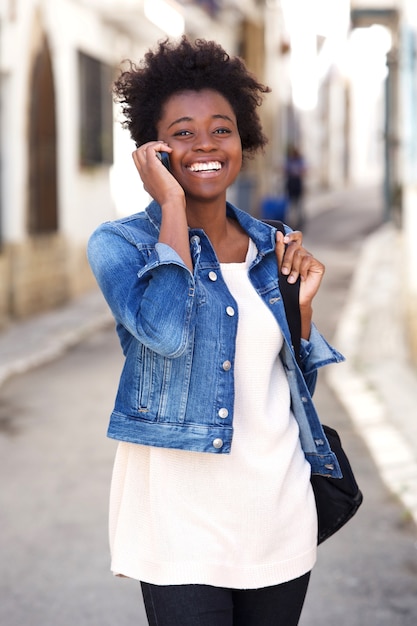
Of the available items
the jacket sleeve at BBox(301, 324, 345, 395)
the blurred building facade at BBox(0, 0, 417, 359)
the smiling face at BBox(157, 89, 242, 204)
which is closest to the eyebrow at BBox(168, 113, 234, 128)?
the smiling face at BBox(157, 89, 242, 204)

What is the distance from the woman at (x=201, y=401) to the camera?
2326 millimetres

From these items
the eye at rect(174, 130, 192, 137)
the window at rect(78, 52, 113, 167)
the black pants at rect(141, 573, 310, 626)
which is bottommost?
the black pants at rect(141, 573, 310, 626)

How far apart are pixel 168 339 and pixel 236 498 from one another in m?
0.38

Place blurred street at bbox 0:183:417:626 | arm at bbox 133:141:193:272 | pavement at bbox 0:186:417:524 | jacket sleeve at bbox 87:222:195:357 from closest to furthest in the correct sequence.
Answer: jacket sleeve at bbox 87:222:195:357 < arm at bbox 133:141:193:272 < blurred street at bbox 0:183:417:626 < pavement at bbox 0:186:417:524

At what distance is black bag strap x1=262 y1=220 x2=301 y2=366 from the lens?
8.21 ft

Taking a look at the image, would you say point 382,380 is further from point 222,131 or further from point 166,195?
point 166,195

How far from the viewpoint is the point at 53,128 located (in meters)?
13.8

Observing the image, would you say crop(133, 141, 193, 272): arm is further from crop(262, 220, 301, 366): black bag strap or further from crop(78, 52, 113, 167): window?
crop(78, 52, 113, 167): window

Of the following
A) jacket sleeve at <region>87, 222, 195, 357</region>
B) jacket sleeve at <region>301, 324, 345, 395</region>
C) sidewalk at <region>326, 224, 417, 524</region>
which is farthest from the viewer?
sidewalk at <region>326, 224, 417, 524</region>

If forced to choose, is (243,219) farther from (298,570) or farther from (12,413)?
(12,413)

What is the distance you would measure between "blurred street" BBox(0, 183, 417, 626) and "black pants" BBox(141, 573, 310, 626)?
1797mm

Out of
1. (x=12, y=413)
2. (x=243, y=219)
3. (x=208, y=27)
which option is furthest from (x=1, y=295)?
(x=208, y=27)

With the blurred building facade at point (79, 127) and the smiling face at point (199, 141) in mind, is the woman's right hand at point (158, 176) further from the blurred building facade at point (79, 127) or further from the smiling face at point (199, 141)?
the blurred building facade at point (79, 127)

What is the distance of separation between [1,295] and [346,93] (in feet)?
130
